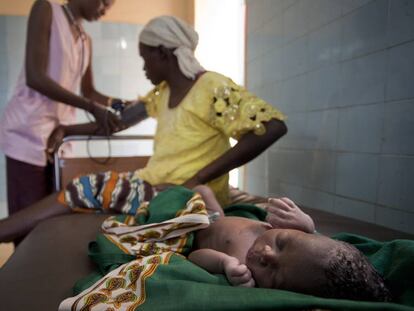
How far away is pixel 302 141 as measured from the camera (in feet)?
6.82

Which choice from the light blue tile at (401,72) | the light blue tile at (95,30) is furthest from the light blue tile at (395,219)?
the light blue tile at (95,30)

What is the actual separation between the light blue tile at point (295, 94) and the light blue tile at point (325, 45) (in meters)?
0.12

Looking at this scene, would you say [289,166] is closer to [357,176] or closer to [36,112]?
[357,176]

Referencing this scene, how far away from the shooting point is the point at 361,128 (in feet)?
5.21

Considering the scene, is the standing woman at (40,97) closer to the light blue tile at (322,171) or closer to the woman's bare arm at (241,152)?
the woman's bare arm at (241,152)

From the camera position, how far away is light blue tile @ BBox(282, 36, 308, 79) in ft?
6.70

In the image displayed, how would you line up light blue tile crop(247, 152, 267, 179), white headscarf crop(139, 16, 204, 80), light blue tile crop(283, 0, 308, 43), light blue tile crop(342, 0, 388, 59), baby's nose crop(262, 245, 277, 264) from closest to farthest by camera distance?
baby's nose crop(262, 245, 277, 264) < light blue tile crop(342, 0, 388, 59) < white headscarf crop(139, 16, 204, 80) < light blue tile crop(283, 0, 308, 43) < light blue tile crop(247, 152, 267, 179)

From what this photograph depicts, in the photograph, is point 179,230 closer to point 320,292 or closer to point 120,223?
point 120,223

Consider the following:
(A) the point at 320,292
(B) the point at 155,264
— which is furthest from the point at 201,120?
(A) the point at 320,292

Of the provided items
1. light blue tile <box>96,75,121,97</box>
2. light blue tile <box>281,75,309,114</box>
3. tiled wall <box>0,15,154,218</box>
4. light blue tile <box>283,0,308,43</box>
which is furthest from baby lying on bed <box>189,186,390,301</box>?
light blue tile <box>96,75,121,97</box>

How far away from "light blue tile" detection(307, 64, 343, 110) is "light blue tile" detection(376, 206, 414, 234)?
1.81ft

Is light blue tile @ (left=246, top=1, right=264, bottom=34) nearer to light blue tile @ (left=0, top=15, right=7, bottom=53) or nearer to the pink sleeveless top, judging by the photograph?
the pink sleeveless top

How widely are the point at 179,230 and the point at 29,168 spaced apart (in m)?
1.27

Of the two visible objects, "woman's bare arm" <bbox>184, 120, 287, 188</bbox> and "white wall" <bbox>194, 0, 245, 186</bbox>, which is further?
"white wall" <bbox>194, 0, 245, 186</bbox>
